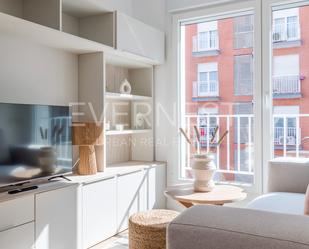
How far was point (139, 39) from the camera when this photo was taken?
325 cm

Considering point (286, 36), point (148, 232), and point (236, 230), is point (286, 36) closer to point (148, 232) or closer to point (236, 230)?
point (148, 232)

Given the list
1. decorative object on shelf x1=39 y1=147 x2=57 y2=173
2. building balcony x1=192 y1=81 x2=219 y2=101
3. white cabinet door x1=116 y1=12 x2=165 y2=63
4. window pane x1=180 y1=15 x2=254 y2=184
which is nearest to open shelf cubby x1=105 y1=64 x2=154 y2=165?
white cabinet door x1=116 y1=12 x2=165 y2=63

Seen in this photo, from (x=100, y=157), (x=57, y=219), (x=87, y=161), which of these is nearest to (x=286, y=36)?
(x=100, y=157)

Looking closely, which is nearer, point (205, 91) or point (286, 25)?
point (286, 25)

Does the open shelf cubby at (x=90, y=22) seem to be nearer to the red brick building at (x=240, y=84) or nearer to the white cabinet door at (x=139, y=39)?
the white cabinet door at (x=139, y=39)

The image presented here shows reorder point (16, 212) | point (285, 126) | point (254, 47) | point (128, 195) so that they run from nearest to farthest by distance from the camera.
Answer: point (16, 212), point (128, 195), point (254, 47), point (285, 126)

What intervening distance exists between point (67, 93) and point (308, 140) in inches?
96.0

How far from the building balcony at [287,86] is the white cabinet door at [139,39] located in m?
1.27

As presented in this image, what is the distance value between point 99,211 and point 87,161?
451mm

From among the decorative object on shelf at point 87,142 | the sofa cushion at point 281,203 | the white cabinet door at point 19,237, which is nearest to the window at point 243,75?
the sofa cushion at point 281,203

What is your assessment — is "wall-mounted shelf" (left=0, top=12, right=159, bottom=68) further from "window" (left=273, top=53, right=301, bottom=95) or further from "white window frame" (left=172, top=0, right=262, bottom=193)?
"window" (left=273, top=53, right=301, bottom=95)

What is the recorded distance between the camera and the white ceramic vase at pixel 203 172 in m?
2.54

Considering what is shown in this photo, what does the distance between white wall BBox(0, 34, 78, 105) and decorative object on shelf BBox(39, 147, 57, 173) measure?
45cm

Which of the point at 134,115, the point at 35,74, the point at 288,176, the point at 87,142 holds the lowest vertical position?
the point at 288,176
